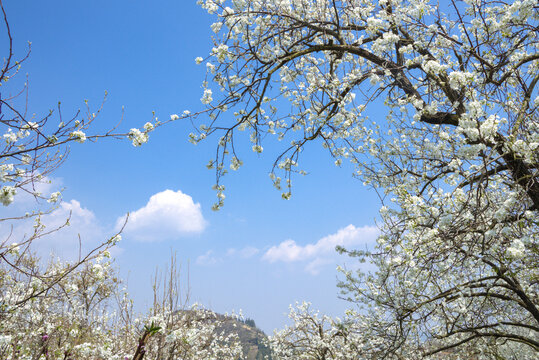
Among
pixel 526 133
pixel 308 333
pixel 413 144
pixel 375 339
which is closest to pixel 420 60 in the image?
pixel 526 133

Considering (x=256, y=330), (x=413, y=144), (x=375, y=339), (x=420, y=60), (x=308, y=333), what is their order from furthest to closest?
(x=256, y=330), (x=308, y=333), (x=413, y=144), (x=375, y=339), (x=420, y=60)

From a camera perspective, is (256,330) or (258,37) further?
(256,330)

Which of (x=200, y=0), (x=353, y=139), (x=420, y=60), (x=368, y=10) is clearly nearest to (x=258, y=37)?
(x=200, y=0)

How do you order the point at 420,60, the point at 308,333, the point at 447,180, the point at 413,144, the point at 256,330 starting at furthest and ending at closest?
the point at 256,330, the point at 308,333, the point at 413,144, the point at 447,180, the point at 420,60

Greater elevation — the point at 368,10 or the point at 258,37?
the point at 368,10

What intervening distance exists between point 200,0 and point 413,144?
14.9ft

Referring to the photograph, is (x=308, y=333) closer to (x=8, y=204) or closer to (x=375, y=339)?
(x=375, y=339)

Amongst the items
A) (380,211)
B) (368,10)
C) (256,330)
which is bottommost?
(380,211)

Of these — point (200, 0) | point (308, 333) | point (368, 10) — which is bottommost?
point (308, 333)

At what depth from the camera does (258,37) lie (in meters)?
4.92

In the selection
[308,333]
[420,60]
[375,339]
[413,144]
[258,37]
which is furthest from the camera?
[308,333]

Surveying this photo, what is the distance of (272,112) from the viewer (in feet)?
17.7

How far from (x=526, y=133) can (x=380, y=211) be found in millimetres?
2011

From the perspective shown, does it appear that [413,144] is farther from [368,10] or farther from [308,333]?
[308,333]
